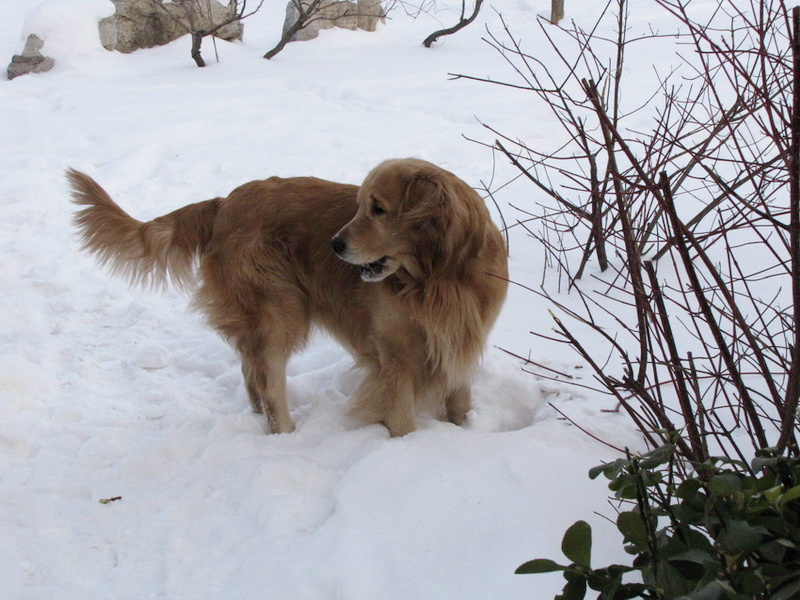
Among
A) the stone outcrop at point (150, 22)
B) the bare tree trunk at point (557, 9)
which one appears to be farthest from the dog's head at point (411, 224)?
the bare tree trunk at point (557, 9)

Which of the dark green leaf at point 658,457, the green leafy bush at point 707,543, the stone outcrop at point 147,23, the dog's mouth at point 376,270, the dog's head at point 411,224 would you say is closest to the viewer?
the green leafy bush at point 707,543

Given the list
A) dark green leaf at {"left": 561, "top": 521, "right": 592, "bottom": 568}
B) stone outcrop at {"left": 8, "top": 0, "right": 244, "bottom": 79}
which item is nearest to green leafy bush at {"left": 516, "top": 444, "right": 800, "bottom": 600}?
dark green leaf at {"left": 561, "top": 521, "right": 592, "bottom": 568}

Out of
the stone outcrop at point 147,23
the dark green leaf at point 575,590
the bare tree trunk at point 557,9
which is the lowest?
the dark green leaf at point 575,590

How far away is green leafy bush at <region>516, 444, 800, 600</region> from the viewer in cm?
119

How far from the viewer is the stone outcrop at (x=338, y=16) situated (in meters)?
12.3

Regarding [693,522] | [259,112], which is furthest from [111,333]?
[259,112]

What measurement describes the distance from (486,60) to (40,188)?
24.1 feet

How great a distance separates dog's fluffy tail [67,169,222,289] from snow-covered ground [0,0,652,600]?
627 millimetres

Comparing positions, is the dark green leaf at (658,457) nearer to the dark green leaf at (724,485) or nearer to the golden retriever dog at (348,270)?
the dark green leaf at (724,485)

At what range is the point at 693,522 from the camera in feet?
4.53

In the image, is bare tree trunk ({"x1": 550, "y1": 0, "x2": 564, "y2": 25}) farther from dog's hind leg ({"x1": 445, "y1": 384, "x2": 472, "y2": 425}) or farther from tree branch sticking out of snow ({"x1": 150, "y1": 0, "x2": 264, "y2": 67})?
dog's hind leg ({"x1": 445, "y1": 384, "x2": 472, "y2": 425})

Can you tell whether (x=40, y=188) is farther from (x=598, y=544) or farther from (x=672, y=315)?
(x=598, y=544)

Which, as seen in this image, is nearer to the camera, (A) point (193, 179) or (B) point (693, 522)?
(B) point (693, 522)

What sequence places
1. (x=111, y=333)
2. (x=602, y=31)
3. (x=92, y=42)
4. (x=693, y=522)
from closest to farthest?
(x=693, y=522) < (x=111, y=333) < (x=92, y=42) < (x=602, y=31)
